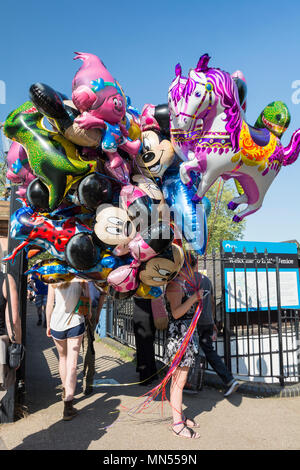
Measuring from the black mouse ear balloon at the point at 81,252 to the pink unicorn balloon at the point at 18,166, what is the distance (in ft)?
3.00

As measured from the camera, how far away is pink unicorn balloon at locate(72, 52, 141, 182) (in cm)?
257

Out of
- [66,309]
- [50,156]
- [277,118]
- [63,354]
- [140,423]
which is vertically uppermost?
[277,118]

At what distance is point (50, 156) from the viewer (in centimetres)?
268

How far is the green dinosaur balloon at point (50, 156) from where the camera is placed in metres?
2.69

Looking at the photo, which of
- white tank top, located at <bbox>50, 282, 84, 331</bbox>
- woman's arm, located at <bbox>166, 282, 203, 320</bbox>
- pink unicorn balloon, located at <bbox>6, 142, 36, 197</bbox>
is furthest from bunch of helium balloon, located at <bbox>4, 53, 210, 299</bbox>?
white tank top, located at <bbox>50, 282, 84, 331</bbox>

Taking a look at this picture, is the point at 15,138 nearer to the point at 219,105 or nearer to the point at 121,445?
the point at 219,105

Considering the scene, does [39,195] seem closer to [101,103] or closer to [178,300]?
[101,103]

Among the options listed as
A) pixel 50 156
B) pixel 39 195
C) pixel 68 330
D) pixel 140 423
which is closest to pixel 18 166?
pixel 39 195

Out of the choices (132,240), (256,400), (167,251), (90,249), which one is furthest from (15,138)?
(256,400)

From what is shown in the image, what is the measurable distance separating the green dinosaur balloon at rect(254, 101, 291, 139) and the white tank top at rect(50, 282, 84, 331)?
2548 mm

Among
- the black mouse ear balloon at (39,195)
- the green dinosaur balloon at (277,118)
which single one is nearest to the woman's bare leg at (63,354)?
the black mouse ear balloon at (39,195)

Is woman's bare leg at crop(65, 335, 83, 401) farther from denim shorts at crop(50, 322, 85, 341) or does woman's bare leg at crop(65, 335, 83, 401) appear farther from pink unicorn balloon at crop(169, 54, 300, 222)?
pink unicorn balloon at crop(169, 54, 300, 222)

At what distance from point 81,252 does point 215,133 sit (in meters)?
1.39
